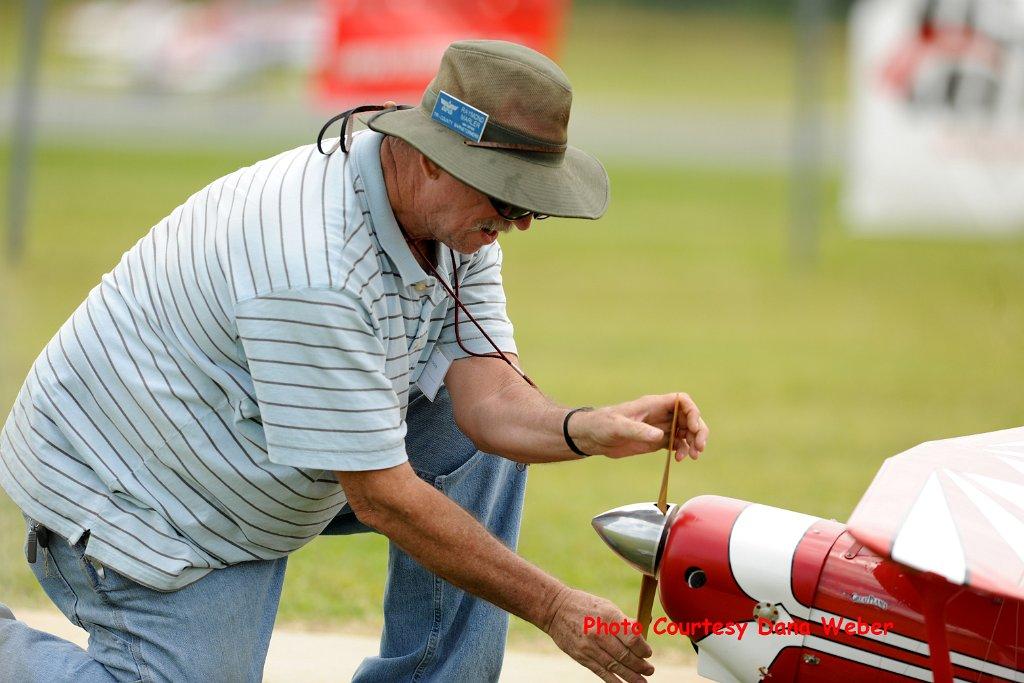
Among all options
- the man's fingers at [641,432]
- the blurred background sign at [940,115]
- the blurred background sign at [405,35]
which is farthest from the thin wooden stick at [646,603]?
the blurred background sign at [940,115]

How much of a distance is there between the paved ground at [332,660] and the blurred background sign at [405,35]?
726cm

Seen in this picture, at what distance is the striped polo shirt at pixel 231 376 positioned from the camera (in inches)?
98.0

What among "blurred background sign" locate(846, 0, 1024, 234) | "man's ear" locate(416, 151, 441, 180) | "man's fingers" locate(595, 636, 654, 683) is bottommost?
"man's fingers" locate(595, 636, 654, 683)

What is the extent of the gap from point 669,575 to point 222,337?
1079 millimetres

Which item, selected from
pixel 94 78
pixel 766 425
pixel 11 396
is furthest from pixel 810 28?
pixel 94 78

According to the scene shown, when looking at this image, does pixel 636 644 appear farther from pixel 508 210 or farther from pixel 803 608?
pixel 508 210

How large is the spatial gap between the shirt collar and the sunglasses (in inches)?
8.8

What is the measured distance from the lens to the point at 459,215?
259 cm

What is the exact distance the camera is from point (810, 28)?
413 inches

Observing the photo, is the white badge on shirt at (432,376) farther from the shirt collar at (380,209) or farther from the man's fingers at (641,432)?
the man's fingers at (641,432)

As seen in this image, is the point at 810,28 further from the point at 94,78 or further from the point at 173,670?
the point at 94,78

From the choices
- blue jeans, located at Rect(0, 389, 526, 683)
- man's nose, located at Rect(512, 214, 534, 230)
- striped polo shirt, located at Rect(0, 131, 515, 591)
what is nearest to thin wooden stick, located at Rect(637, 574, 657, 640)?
blue jeans, located at Rect(0, 389, 526, 683)

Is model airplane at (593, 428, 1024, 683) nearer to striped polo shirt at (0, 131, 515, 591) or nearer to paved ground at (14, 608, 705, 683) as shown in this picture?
striped polo shirt at (0, 131, 515, 591)

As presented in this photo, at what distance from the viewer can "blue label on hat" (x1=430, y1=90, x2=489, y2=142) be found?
249 cm
